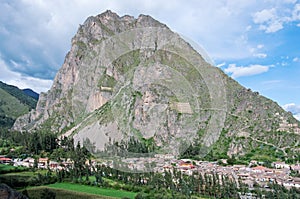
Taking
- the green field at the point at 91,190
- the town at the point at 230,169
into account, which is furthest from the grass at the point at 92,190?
the town at the point at 230,169

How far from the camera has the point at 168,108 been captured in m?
60.2

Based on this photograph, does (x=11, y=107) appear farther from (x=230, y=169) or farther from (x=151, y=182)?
(x=151, y=182)

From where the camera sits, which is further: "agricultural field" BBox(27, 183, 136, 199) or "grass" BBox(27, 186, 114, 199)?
"agricultural field" BBox(27, 183, 136, 199)

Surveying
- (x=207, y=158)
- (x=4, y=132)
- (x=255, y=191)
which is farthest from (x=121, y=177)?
(x=4, y=132)

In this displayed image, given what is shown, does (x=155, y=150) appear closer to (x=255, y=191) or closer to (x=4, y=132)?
(x=255, y=191)

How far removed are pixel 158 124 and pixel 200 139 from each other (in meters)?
10.8

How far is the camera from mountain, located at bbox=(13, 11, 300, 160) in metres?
51.6

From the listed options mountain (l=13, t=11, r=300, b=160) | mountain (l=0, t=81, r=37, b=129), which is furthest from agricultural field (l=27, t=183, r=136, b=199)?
mountain (l=0, t=81, r=37, b=129)

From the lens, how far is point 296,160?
42.5m

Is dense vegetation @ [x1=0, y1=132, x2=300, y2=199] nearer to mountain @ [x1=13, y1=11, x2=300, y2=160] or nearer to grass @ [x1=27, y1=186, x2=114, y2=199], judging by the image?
grass @ [x1=27, y1=186, x2=114, y2=199]

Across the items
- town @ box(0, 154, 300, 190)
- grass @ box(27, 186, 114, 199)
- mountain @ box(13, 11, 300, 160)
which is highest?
mountain @ box(13, 11, 300, 160)

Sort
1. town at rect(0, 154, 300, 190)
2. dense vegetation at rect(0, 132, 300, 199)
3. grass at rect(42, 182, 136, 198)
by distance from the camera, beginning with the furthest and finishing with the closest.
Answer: town at rect(0, 154, 300, 190)
grass at rect(42, 182, 136, 198)
dense vegetation at rect(0, 132, 300, 199)

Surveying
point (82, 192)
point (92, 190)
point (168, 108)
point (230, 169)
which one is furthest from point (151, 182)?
point (168, 108)

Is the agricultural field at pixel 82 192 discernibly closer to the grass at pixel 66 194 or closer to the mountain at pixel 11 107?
the grass at pixel 66 194
